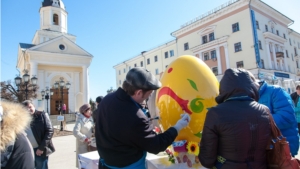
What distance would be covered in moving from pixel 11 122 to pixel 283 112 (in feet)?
9.33

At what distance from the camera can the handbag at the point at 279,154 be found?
157cm

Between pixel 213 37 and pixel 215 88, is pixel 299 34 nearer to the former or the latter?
pixel 213 37

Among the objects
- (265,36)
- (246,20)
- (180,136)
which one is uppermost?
(246,20)

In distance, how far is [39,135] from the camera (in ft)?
12.1

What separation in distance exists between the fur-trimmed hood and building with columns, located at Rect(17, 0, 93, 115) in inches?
1043

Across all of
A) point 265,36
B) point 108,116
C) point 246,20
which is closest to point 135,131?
point 108,116

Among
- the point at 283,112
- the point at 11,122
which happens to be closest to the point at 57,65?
the point at 11,122

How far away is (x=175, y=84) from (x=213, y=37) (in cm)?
A: 2753

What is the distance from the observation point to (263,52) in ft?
82.0

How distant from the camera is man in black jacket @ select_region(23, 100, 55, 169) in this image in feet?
11.9

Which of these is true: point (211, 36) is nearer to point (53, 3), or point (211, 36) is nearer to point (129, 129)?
point (53, 3)

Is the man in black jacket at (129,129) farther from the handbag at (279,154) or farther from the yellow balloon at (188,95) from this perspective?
the handbag at (279,154)

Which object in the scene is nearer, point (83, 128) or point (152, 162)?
point (152, 162)

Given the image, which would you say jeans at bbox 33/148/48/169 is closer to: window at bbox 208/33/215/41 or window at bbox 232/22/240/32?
window at bbox 232/22/240/32
